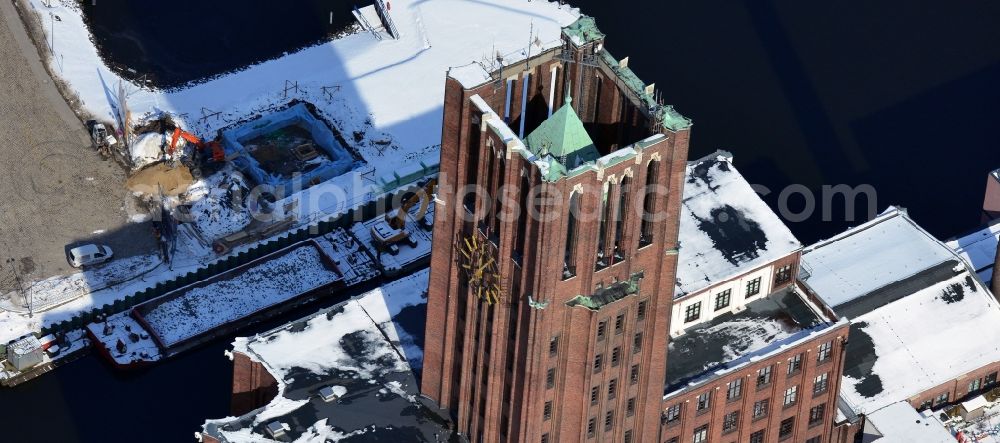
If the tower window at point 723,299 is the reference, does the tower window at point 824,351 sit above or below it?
below

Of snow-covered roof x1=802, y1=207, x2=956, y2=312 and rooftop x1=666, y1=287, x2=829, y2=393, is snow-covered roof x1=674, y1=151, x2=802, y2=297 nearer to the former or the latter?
rooftop x1=666, y1=287, x2=829, y2=393

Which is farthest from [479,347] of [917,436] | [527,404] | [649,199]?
[917,436]

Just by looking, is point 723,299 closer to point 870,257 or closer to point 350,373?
point 870,257

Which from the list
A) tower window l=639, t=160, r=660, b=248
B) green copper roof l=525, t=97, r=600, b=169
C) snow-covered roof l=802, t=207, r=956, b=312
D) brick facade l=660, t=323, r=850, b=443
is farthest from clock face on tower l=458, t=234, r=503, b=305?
snow-covered roof l=802, t=207, r=956, b=312

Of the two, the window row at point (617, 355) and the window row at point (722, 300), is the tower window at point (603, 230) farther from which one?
the window row at point (722, 300)

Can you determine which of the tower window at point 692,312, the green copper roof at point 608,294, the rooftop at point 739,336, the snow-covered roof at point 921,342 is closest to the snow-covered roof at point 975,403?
the snow-covered roof at point 921,342

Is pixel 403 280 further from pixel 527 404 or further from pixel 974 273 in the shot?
pixel 974 273
